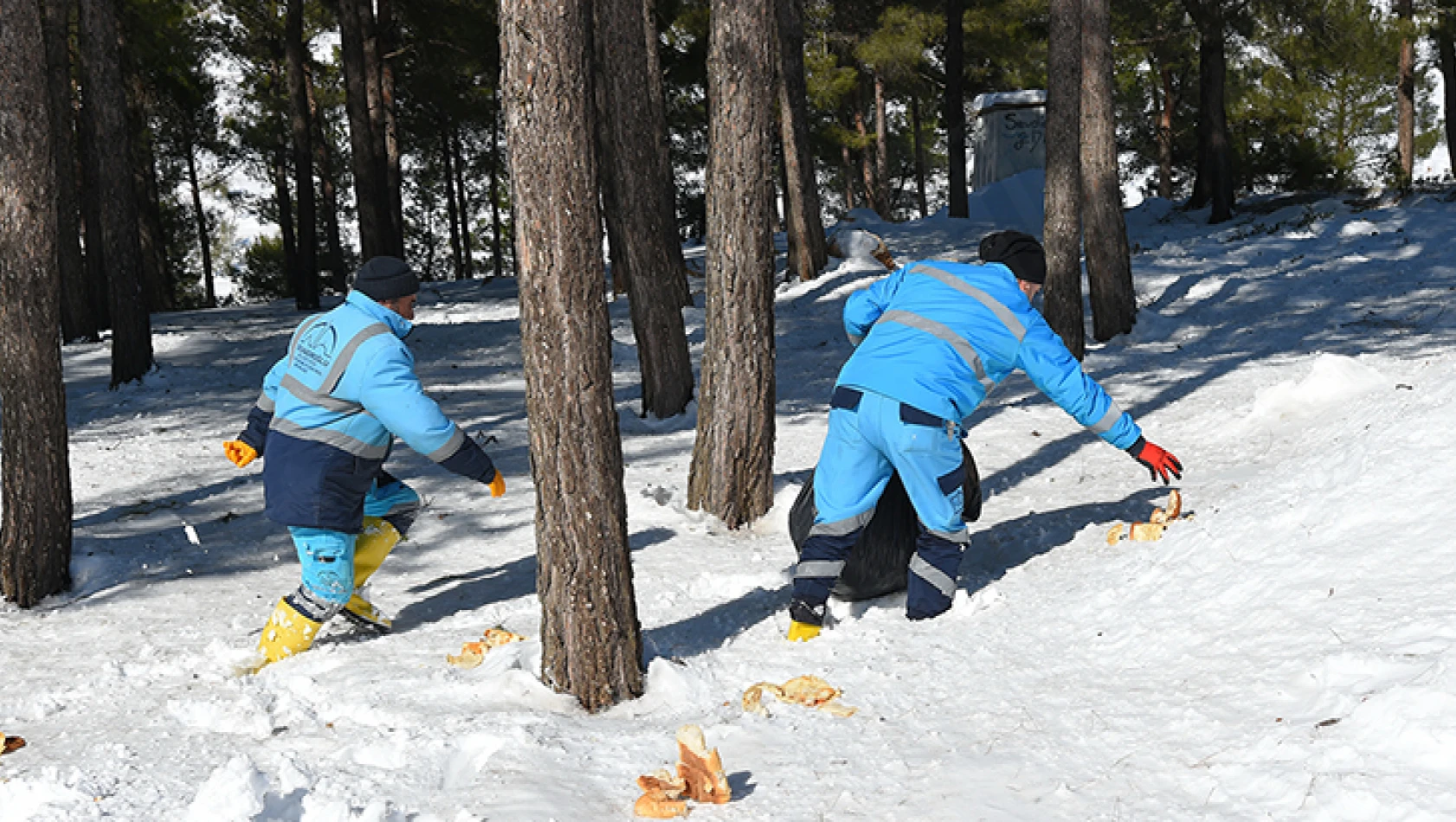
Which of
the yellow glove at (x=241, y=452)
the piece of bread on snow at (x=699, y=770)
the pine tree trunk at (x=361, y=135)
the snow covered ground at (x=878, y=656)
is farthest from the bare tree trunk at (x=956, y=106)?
the piece of bread on snow at (x=699, y=770)

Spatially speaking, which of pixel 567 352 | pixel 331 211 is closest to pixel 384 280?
pixel 567 352

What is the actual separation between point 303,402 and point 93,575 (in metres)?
2.54

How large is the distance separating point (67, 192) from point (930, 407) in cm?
1545

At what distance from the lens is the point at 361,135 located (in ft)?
57.7

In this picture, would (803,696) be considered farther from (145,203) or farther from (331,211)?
(145,203)

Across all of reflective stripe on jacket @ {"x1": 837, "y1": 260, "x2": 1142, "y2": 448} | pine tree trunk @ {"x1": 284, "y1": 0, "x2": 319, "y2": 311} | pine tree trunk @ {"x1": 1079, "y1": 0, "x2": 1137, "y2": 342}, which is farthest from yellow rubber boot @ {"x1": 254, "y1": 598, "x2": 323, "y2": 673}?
pine tree trunk @ {"x1": 284, "y1": 0, "x2": 319, "y2": 311}

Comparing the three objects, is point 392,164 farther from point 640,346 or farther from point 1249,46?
point 1249,46

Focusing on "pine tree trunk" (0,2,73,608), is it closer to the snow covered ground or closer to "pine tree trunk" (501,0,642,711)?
the snow covered ground

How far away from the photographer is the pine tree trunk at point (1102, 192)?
11.0m

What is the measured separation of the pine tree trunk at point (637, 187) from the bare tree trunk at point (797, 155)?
658 centimetres

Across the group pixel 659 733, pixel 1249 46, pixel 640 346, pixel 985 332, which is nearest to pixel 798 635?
pixel 659 733

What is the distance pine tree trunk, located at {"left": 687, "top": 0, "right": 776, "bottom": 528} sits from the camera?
6527mm

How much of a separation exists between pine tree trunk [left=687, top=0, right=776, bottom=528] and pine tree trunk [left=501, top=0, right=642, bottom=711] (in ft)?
8.06

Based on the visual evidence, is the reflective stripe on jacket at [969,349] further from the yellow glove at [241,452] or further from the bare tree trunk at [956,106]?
the bare tree trunk at [956,106]
